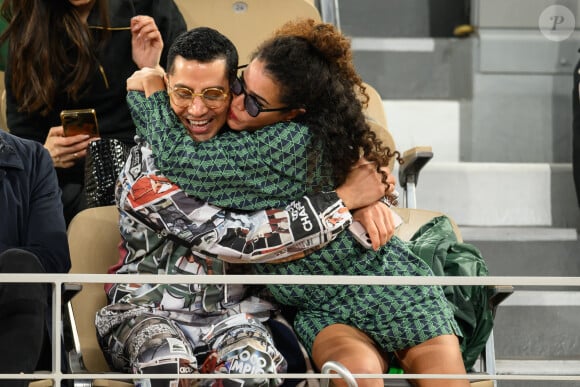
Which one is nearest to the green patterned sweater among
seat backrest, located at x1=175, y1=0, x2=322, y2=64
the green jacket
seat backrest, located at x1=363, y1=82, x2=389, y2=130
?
the green jacket

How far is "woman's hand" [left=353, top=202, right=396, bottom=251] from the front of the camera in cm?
191

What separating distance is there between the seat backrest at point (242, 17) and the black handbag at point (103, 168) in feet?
2.66

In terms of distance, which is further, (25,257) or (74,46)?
(74,46)

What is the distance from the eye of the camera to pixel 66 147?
238 centimetres

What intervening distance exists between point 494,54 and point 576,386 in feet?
3.46

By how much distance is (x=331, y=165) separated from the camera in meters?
1.94

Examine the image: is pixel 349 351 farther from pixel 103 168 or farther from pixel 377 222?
pixel 103 168

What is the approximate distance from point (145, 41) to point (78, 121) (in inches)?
10.5

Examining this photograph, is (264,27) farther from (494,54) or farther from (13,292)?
(13,292)

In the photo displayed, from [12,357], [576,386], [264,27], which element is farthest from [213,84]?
[576,386]

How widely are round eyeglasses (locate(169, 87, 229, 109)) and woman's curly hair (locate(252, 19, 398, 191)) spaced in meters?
0.10

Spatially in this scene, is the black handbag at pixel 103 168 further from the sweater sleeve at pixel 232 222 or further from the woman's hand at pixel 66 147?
the sweater sleeve at pixel 232 222

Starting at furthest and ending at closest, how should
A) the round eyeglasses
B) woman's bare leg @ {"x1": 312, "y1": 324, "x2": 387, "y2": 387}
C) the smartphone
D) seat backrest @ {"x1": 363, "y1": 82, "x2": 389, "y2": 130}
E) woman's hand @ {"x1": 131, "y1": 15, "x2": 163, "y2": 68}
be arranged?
1. seat backrest @ {"x1": 363, "y1": 82, "x2": 389, "y2": 130}
2. woman's hand @ {"x1": 131, "y1": 15, "x2": 163, "y2": 68}
3. the smartphone
4. the round eyeglasses
5. woman's bare leg @ {"x1": 312, "y1": 324, "x2": 387, "y2": 387}

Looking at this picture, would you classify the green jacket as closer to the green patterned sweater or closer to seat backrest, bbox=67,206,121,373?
the green patterned sweater
